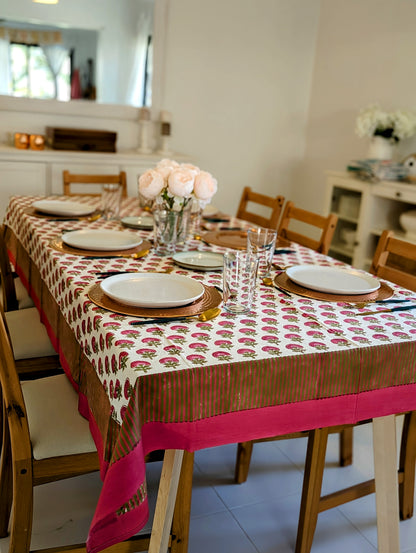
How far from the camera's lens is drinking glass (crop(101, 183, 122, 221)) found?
91.7 inches

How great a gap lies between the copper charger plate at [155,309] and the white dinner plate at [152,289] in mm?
14

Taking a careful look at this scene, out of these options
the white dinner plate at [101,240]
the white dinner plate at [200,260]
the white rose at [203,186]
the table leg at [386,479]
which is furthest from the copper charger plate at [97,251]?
the table leg at [386,479]

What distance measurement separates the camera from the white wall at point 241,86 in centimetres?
404

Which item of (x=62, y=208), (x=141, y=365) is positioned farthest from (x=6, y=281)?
(x=141, y=365)

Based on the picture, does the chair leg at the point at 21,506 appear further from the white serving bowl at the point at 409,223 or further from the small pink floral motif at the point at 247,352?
the white serving bowl at the point at 409,223

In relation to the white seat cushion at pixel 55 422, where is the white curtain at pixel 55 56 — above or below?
above

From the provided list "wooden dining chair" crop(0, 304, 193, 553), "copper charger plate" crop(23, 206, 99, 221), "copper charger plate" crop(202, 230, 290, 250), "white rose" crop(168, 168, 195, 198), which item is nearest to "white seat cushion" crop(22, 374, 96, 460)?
"wooden dining chair" crop(0, 304, 193, 553)

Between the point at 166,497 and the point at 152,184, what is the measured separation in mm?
1002

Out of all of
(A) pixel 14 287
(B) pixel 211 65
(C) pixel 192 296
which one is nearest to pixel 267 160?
(B) pixel 211 65

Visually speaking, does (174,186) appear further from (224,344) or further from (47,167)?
(47,167)

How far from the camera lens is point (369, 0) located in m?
3.83

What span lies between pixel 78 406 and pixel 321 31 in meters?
3.75

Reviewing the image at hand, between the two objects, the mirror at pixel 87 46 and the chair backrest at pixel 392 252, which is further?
the mirror at pixel 87 46

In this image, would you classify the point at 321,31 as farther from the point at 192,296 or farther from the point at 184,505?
the point at 184,505
